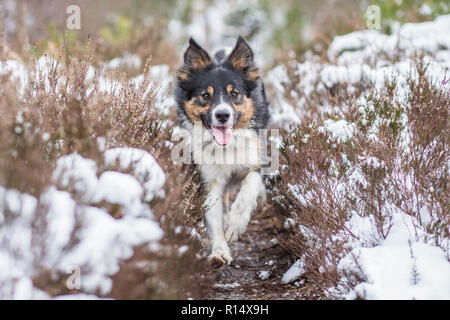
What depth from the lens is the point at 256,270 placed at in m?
4.32

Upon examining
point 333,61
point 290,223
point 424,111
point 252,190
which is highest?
point 333,61

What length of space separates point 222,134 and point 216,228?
913mm

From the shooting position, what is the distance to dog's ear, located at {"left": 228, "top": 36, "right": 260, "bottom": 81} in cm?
481

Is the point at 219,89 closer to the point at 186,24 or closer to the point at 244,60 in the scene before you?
the point at 244,60

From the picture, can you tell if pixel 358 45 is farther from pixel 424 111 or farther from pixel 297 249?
pixel 297 249

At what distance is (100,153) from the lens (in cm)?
276

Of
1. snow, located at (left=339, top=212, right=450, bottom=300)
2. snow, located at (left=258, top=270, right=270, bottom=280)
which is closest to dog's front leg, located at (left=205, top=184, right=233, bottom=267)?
snow, located at (left=258, top=270, right=270, bottom=280)

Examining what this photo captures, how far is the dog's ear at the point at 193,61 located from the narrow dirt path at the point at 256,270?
1923 mm

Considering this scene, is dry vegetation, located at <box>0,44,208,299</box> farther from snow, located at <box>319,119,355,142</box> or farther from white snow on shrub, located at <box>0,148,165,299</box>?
snow, located at <box>319,119,355,142</box>

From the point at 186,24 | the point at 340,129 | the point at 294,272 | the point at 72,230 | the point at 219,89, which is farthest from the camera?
the point at 186,24

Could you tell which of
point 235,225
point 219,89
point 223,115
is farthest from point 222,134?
point 235,225

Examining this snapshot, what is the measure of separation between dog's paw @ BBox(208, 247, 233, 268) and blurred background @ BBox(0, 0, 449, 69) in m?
2.29
